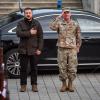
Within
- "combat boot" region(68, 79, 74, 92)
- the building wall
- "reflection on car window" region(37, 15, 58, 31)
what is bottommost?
the building wall

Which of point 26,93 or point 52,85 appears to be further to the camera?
point 52,85

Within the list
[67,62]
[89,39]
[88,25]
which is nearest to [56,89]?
[67,62]

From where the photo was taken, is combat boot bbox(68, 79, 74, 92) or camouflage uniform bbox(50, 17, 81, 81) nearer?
camouflage uniform bbox(50, 17, 81, 81)

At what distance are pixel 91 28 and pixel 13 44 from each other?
6.72 ft

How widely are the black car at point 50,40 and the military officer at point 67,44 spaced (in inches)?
58.0

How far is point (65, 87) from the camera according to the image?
11516mm

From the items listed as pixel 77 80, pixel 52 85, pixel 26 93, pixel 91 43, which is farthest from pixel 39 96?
pixel 91 43

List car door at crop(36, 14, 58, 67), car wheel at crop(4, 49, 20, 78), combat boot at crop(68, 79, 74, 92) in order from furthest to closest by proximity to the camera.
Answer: car door at crop(36, 14, 58, 67)
car wheel at crop(4, 49, 20, 78)
combat boot at crop(68, 79, 74, 92)

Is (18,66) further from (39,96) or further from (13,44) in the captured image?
(39,96)

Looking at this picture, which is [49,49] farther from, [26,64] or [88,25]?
[26,64]

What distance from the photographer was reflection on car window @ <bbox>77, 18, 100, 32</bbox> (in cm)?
1316

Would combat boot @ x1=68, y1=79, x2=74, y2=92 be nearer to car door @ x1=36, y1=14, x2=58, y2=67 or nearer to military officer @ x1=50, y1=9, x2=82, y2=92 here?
military officer @ x1=50, y1=9, x2=82, y2=92

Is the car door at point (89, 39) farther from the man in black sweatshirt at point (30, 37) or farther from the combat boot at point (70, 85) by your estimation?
the man in black sweatshirt at point (30, 37)

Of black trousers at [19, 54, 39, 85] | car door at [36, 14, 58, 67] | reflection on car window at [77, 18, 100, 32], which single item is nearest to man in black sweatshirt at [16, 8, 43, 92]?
black trousers at [19, 54, 39, 85]
